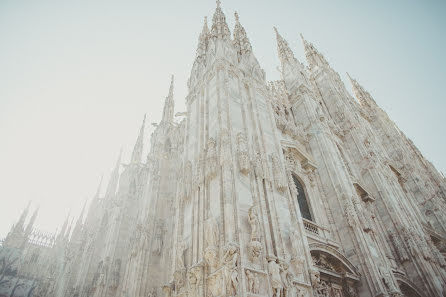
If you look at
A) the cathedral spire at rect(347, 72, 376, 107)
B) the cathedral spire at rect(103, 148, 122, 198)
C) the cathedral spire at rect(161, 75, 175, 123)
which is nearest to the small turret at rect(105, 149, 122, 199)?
the cathedral spire at rect(103, 148, 122, 198)

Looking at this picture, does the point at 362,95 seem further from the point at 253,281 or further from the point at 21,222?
the point at 21,222

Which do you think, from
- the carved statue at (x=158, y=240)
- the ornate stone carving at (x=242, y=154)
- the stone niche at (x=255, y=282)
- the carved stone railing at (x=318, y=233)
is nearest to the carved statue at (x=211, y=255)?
the stone niche at (x=255, y=282)

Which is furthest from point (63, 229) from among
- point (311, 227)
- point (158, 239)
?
point (311, 227)

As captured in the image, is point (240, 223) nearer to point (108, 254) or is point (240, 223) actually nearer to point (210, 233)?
point (210, 233)

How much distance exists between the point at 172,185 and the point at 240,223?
29.6ft

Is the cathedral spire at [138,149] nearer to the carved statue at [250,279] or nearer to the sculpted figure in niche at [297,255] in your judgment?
the sculpted figure in niche at [297,255]

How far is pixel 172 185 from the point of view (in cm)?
1542

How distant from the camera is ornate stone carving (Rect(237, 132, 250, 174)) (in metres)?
8.29

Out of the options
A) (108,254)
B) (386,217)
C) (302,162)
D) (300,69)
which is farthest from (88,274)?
(300,69)

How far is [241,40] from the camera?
14781 millimetres

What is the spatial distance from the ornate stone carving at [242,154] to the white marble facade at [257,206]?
0.04 m

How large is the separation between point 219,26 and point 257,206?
10202mm

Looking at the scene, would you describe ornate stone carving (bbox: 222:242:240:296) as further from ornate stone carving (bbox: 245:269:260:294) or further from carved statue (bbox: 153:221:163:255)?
carved statue (bbox: 153:221:163:255)

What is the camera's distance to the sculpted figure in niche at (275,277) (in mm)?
6359
